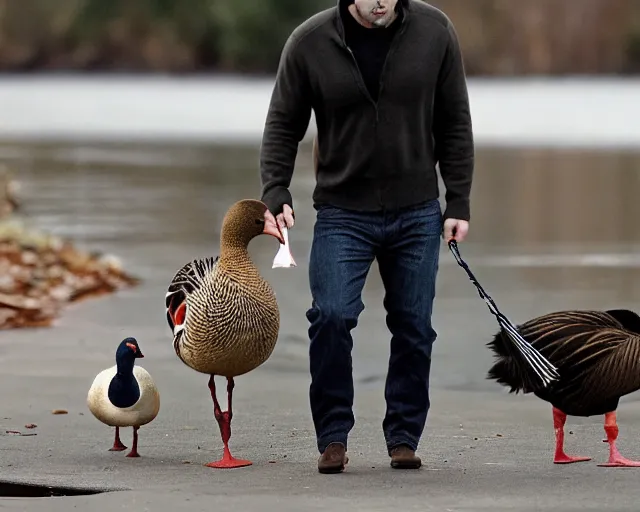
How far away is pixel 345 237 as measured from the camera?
7.00 meters

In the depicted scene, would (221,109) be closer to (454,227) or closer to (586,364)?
(454,227)

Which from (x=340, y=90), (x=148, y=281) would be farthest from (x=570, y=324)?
(x=148, y=281)

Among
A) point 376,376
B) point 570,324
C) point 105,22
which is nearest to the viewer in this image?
point 570,324

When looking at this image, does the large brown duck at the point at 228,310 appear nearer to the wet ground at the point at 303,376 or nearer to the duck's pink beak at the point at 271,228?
the duck's pink beak at the point at 271,228

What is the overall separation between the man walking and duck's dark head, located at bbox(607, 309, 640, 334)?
2.34 feet

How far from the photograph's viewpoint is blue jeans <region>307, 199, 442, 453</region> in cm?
695

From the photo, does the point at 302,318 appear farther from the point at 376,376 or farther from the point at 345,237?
the point at 345,237

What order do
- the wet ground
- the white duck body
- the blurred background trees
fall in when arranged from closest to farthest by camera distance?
the wet ground → the white duck body → the blurred background trees

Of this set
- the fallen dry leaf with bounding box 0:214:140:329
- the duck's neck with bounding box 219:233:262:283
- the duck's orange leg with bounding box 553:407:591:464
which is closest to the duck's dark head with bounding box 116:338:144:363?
the duck's neck with bounding box 219:233:262:283

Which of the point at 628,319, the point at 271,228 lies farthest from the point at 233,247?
the point at 628,319

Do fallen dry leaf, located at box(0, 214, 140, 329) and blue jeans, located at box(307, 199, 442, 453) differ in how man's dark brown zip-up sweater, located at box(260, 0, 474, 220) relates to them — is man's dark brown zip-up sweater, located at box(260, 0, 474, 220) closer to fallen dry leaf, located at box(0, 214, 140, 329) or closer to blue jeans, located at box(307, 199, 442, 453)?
blue jeans, located at box(307, 199, 442, 453)

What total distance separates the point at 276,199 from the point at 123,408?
108 centimetres

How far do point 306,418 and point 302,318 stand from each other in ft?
10.8

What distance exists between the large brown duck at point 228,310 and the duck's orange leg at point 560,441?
1.18 m
